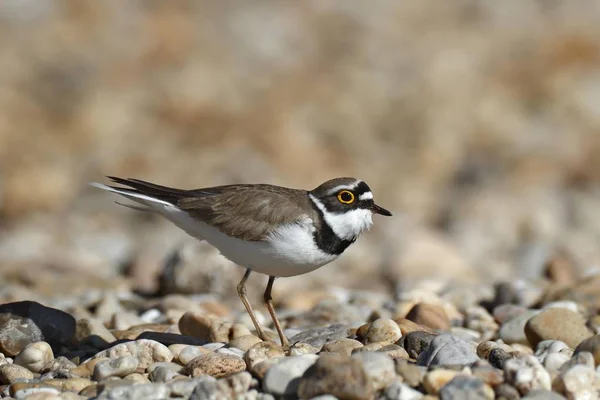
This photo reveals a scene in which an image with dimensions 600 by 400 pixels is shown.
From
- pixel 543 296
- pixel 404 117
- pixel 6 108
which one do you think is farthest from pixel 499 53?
pixel 543 296

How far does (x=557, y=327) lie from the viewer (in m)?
6.99

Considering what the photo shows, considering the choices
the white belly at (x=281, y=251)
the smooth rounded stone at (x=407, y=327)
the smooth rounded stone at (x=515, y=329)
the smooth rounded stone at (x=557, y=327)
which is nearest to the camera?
the white belly at (x=281, y=251)

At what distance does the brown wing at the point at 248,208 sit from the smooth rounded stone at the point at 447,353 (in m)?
1.41

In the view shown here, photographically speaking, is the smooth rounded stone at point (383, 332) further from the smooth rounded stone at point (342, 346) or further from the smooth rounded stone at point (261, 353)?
the smooth rounded stone at point (261, 353)

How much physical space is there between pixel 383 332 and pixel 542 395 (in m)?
1.71

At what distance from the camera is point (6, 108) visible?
17203 millimetres

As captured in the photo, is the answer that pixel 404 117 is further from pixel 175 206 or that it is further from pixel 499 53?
pixel 175 206

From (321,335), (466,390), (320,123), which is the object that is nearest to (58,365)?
(321,335)

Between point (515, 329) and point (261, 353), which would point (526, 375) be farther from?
point (515, 329)

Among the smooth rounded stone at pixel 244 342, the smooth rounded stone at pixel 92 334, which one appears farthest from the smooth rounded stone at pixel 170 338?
the smooth rounded stone at pixel 244 342

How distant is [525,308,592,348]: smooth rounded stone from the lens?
6.90 meters

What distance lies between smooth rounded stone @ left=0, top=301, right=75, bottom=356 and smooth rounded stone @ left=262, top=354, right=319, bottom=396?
2.16 m

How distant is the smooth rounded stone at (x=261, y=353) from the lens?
5758mm

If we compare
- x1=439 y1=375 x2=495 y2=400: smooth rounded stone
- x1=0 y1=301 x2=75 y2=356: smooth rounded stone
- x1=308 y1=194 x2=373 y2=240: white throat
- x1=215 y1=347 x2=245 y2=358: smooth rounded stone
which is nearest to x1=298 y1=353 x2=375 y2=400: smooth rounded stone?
x1=439 y1=375 x2=495 y2=400: smooth rounded stone
